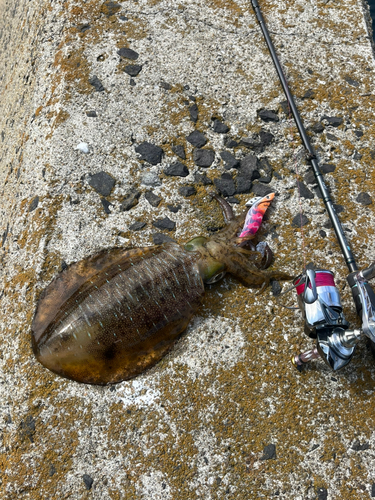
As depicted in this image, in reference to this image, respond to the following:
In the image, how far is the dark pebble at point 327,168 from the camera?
2.57m

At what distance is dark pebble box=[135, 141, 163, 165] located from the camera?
2.55 meters

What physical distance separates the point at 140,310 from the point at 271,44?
79.4 inches

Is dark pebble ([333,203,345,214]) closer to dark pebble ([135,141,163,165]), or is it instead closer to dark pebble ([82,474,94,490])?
dark pebble ([135,141,163,165])

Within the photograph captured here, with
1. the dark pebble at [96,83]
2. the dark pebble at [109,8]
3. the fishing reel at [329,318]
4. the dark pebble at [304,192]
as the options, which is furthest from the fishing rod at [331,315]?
the dark pebble at [109,8]

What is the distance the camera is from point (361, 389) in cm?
206

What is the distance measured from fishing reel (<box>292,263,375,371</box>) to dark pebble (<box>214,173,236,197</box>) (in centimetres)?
75

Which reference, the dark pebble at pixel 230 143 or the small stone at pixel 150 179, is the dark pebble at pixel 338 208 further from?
the small stone at pixel 150 179

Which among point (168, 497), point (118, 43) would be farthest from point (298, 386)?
point (118, 43)

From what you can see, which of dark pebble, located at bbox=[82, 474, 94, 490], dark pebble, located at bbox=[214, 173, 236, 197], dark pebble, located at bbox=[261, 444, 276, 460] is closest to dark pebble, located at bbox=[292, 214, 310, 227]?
dark pebble, located at bbox=[214, 173, 236, 197]

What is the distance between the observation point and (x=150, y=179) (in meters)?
2.50

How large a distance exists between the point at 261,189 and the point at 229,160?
0.90 ft

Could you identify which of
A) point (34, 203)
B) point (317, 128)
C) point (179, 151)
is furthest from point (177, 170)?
point (317, 128)

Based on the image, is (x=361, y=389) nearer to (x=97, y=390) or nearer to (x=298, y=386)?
(x=298, y=386)

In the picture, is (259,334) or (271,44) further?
(271,44)
